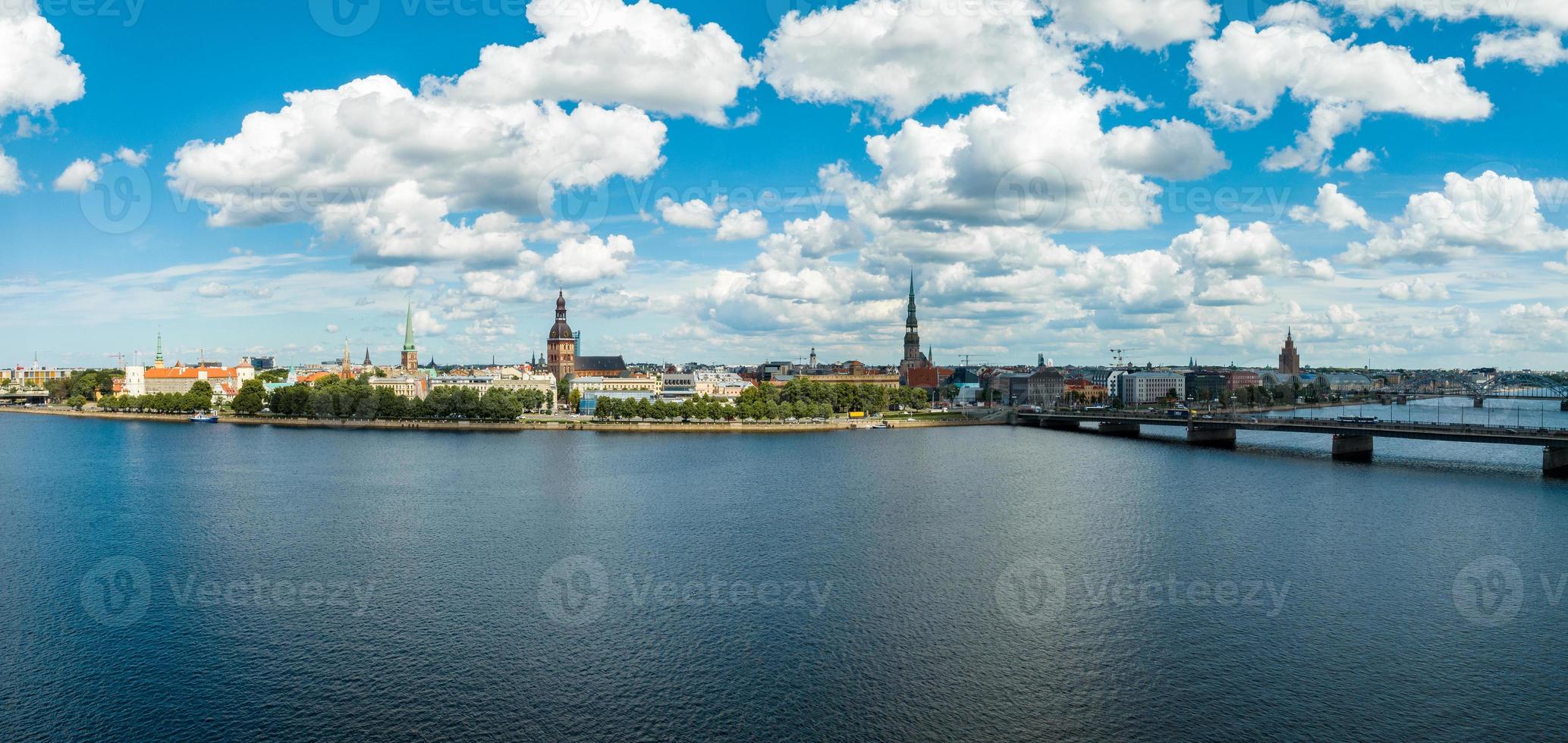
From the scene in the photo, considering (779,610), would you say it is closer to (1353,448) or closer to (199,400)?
(1353,448)

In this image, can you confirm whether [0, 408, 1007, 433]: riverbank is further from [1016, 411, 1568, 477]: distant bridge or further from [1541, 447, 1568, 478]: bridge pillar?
[1541, 447, 1568, 478]: bridge pillar

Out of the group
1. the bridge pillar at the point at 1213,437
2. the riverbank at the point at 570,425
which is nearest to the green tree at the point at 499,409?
the riverbank at the point at 570,425

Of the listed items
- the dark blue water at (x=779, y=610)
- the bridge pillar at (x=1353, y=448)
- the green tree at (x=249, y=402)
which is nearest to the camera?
the dark blue water at (x=779, y=610)

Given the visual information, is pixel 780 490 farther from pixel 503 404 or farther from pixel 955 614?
pixel 503 404

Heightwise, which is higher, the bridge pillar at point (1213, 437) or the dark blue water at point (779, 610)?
the bridge pillar at point (1213, 437)

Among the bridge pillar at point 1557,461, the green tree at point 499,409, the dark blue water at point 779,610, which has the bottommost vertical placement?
the dark blue water at point 779,610

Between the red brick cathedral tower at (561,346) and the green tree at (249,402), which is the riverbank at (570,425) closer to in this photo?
the green tree at (249,402)

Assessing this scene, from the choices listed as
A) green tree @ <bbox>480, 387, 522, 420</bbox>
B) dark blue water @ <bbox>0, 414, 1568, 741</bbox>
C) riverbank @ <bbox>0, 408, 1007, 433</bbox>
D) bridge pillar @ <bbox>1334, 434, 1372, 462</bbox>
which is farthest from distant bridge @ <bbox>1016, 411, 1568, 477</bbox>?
green tree @ <bbox>480, 387, 522, 420</bbox>
